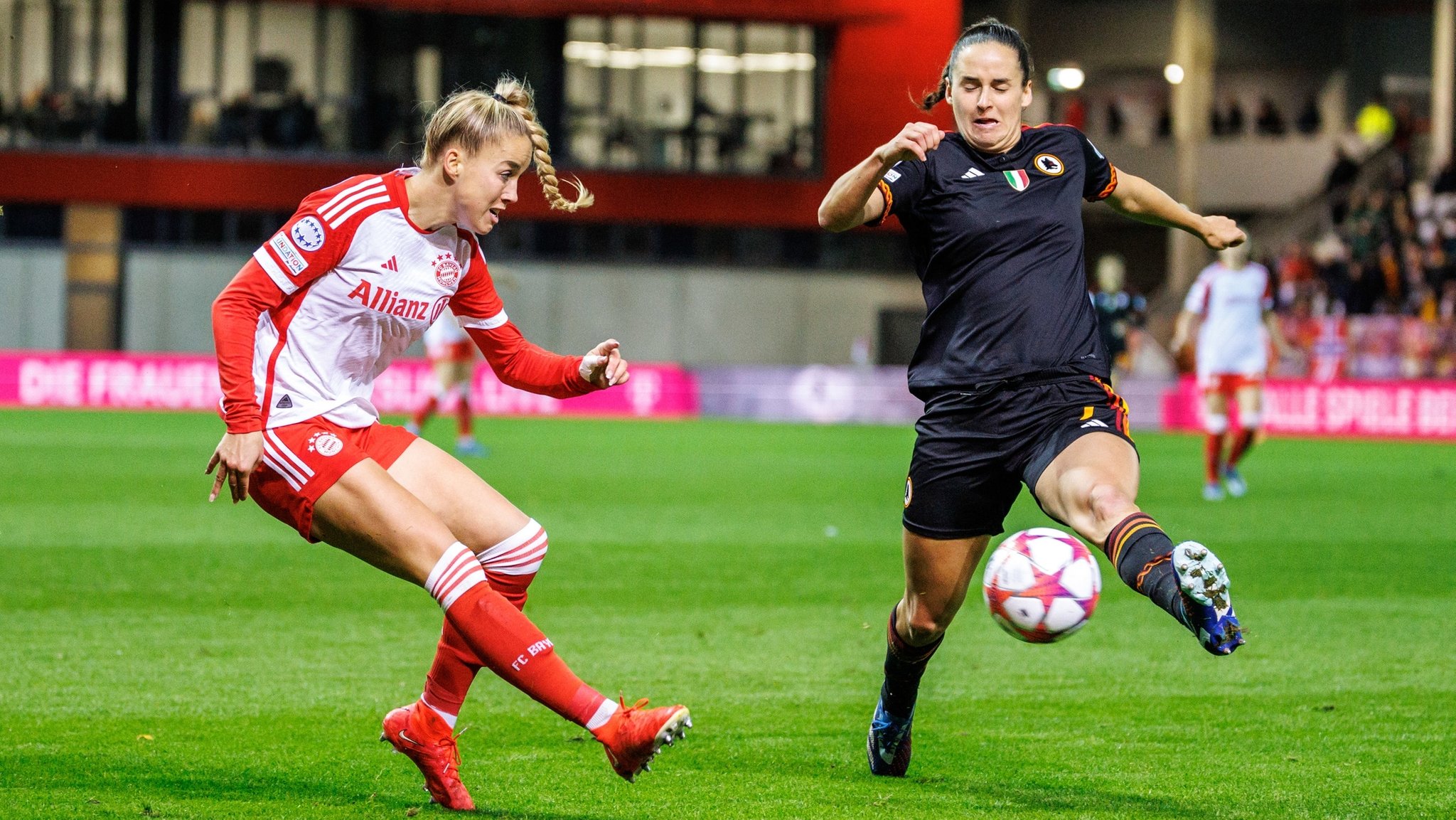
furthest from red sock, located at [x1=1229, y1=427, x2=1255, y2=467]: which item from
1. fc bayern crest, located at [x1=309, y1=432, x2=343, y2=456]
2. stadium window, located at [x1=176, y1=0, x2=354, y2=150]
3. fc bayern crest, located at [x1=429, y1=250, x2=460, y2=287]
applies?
stadium window, located at [x1=176, y1=0, x2=354, y2=150]

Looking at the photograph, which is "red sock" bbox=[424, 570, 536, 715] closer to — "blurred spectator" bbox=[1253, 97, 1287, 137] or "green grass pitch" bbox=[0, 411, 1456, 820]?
"green grass pitch" bbox=[0, 411, 1456, 820]

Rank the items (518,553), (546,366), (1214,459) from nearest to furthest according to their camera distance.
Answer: (518,553) → (546,366) → (1214,459)

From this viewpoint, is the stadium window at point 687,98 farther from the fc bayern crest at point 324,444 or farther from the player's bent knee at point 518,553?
the fc bayern crest at point 324,444

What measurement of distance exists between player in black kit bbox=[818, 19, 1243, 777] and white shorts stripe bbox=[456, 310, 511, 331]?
1069mm

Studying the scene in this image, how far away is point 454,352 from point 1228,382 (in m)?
8.51

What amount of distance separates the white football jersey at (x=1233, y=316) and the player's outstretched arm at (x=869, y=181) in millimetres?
11120

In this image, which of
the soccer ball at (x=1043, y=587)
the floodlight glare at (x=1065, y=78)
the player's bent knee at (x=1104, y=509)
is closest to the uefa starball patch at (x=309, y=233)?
the soccer ball at (x=1043, y=587)

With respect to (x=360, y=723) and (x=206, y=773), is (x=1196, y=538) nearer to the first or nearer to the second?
(x=360, y=723)

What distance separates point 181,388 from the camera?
1100 inches

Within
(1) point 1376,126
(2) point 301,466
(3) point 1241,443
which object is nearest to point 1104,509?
(2) point 301,466

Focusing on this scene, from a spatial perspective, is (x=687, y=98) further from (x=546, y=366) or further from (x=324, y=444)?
(x=324, y=444)

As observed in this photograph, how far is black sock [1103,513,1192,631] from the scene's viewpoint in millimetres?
4195

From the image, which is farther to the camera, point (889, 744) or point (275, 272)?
point (889, 744)

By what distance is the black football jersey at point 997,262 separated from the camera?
5090 mm
